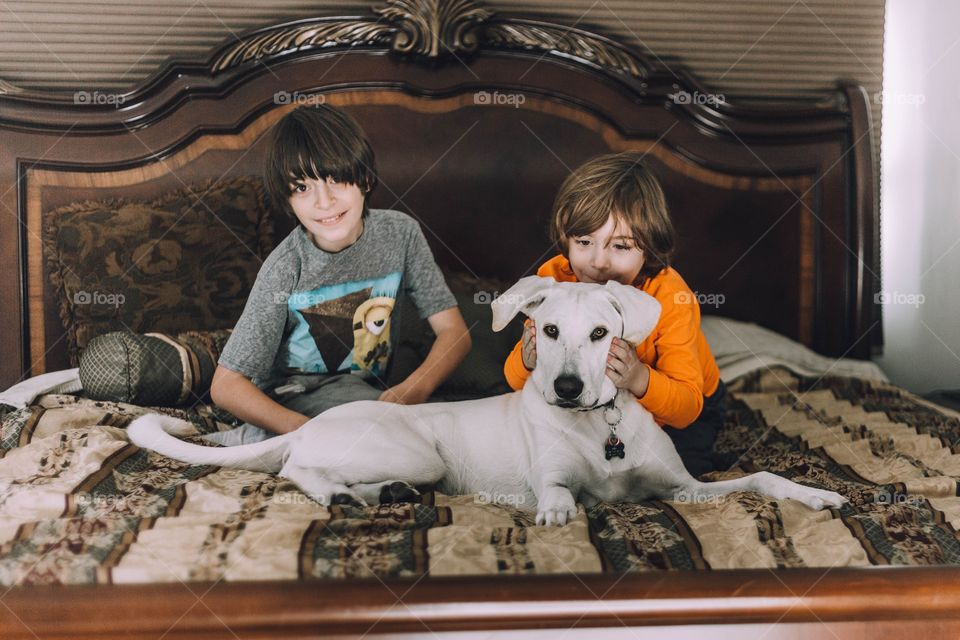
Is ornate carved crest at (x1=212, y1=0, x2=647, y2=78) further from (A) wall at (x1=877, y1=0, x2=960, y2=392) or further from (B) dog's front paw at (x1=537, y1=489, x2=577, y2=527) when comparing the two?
(B) dog's front paw at (x1=537, y1=489, x2=577, y2=527)

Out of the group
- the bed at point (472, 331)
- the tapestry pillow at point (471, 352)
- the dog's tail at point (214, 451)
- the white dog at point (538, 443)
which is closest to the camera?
the bed at point (472, 331)

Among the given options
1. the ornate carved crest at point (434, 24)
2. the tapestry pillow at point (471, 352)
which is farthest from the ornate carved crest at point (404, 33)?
the tapestry pillow at point (471, 352)

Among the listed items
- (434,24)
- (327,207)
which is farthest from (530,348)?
(434,24)

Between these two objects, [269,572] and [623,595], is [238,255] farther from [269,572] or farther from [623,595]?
[623,595]

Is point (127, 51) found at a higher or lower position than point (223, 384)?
higher

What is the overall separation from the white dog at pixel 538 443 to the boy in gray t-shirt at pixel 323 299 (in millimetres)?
241

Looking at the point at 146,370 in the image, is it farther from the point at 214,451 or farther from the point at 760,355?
the point at 760,355

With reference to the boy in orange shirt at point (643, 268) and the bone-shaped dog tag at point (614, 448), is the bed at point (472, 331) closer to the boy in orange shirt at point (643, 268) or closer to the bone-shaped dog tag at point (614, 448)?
the bone-shaped dog tag at point (614, 448)

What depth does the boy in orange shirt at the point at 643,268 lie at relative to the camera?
1749 millimetres

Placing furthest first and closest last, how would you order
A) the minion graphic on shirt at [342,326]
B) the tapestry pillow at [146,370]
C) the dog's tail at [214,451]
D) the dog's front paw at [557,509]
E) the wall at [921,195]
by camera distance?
1. the wall at [921,195]
2. the tapestry pillow at [146,370]
3. the minion graphic on shirt at [342,326]
4. the dog's tail at [214,451]
5. the dog's front paw at [557,509]

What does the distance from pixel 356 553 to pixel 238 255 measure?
1.71 m

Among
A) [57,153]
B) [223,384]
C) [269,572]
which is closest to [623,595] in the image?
[269,572]

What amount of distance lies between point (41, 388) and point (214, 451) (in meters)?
0.83

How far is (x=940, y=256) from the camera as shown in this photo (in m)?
3.22
